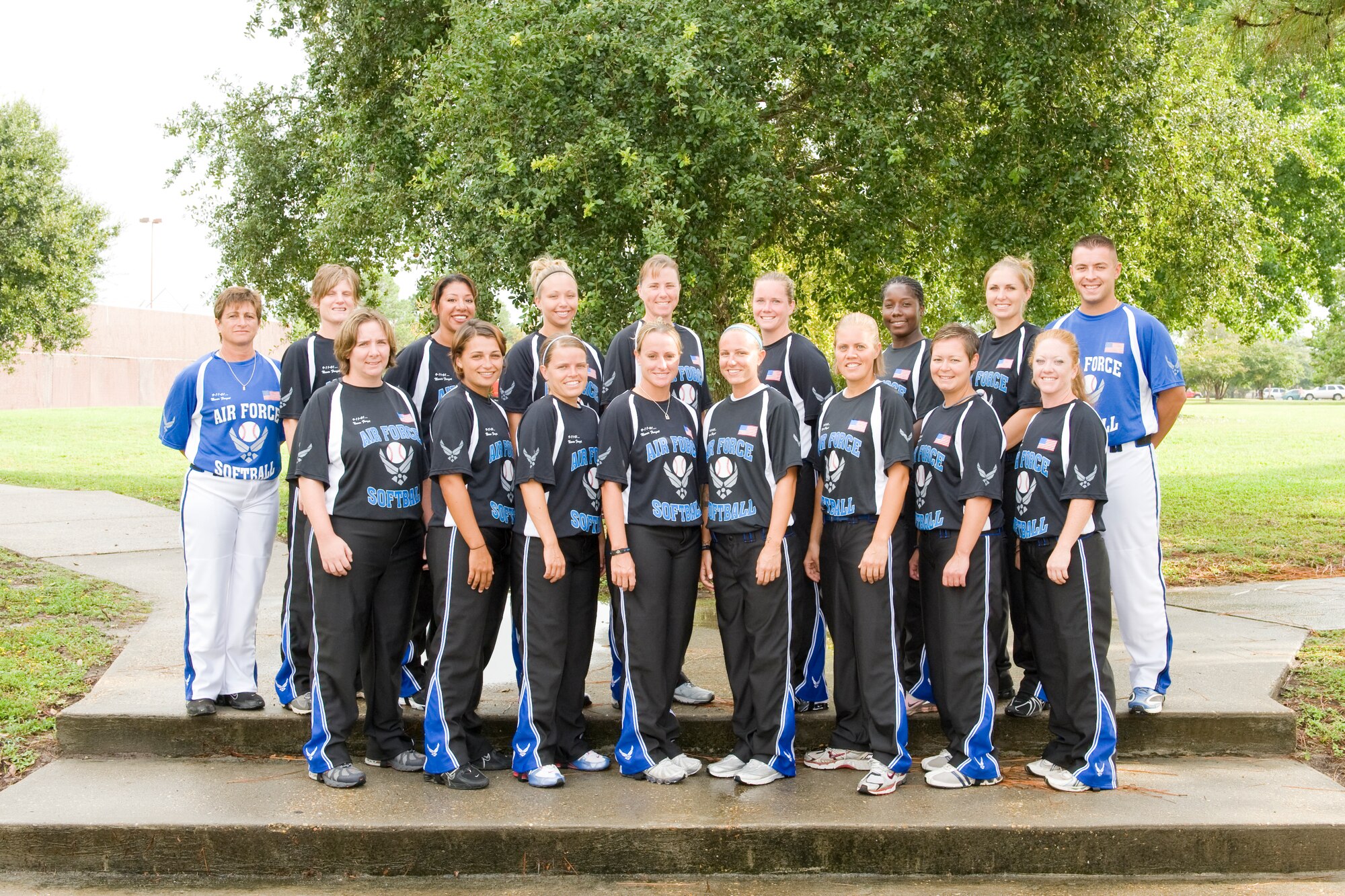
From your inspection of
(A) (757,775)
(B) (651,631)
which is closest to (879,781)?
A: (A) (757,775)

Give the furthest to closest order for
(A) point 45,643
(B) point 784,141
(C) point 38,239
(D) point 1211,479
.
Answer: (D) point 1211,479 < (C) point 38,239 < (B) point 784,141 < (A) point 45,643

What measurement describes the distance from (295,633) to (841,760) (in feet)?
7.92

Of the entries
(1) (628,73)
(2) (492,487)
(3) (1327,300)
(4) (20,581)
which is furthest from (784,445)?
(3) (1327,300)

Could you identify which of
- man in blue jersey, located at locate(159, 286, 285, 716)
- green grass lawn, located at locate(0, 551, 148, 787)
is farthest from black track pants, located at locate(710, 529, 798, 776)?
green grass lawn, located at locate(0, 551, 148, 787)

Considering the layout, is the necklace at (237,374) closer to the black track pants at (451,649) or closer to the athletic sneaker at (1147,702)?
the black track pants at (451,649)

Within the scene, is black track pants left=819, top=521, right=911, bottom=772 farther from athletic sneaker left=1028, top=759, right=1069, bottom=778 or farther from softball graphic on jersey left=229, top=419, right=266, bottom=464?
softball graphic on jersey left=229, top=419, right=266, bottom=464

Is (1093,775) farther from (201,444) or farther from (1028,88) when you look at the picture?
(1028,88)

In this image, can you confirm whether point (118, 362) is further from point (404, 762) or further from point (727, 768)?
point (727, 768)

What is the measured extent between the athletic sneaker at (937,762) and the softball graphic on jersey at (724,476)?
1366mm

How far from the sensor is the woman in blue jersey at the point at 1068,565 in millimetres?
4301

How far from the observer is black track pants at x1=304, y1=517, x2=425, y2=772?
14.1 feet

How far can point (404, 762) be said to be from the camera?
4.46 meters

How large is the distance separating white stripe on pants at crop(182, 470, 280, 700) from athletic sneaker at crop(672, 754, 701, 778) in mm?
1976

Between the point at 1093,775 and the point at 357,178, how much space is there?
25.9 ft
